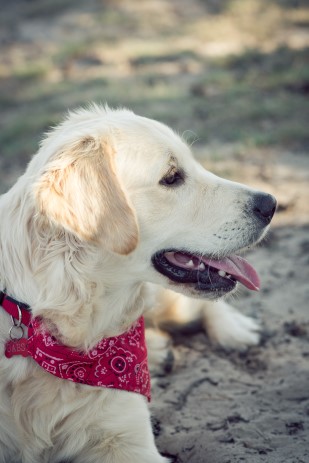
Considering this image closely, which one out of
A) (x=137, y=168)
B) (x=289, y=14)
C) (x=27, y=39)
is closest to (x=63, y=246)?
(x=137, y=168)

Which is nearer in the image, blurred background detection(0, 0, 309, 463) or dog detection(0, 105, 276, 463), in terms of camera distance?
dog detection(0, 105, 276, 463)

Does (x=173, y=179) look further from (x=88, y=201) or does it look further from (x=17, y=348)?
(x=17, y=348)

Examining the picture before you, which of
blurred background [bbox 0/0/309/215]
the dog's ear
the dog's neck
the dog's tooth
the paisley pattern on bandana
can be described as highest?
the dog's ear

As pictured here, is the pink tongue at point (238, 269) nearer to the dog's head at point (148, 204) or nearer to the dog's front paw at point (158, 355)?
the dog's head at point (148, 204)

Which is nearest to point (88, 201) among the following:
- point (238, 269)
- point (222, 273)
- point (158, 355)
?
point (222, 273)

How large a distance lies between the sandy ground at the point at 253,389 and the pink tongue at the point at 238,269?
1.99 feet

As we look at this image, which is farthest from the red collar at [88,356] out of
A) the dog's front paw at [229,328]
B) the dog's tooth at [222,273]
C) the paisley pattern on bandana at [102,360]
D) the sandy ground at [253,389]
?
the dog's front paw at [229,328]

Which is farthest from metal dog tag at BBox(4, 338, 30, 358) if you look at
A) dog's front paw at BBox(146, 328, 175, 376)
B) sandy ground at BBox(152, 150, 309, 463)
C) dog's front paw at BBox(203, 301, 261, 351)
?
dog's front paw at BBox(203, 301, 261, 351)

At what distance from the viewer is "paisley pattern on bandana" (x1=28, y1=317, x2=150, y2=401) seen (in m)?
2.55

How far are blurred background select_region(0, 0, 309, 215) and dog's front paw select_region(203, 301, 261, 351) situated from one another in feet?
5.32

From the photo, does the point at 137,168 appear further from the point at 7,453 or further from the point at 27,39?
the point at 27,39

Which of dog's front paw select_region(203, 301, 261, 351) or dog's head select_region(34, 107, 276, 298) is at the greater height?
dog's head select_region(34, 107, 276, 298)

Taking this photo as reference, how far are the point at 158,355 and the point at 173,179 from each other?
121cm

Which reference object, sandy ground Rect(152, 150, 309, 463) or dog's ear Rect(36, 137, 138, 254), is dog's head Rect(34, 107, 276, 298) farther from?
sandy ground Rect(152, 150, 309, 463)
